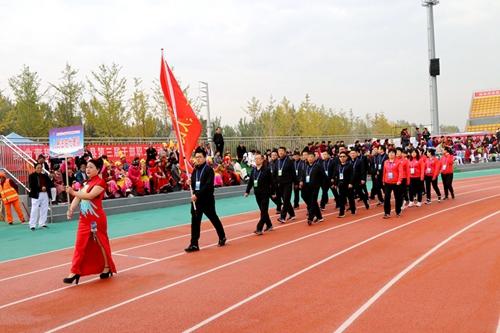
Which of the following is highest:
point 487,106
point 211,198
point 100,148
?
point 487,106

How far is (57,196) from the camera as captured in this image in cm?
1536

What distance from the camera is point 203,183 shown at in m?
9.34

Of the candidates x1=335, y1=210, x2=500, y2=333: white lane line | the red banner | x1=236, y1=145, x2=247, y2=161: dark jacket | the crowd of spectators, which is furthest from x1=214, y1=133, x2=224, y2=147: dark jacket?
x1=335, y1=210, x2=500, y2=333: white lane line

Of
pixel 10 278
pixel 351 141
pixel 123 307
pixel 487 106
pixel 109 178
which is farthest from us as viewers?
pixel 487 106

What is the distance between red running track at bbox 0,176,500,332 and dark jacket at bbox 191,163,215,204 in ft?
3.42

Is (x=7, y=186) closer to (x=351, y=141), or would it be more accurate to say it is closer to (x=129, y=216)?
(x=129, y=216)

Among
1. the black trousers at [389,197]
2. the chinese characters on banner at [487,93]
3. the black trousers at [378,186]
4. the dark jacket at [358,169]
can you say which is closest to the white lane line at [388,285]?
the black trousers at [389,197]

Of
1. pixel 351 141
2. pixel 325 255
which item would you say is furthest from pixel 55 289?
pixel 351 141

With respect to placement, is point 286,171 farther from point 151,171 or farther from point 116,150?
point 116,150

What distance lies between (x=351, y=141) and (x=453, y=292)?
28.2 meters

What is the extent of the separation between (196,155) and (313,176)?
13.7 feet

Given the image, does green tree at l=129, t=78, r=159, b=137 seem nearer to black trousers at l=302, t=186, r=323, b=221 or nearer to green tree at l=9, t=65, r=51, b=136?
green tree at l=9, t=65, r=51, b=136

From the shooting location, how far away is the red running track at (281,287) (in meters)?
5.09

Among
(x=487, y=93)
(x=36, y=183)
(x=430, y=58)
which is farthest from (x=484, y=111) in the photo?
(x=36, y=183)
